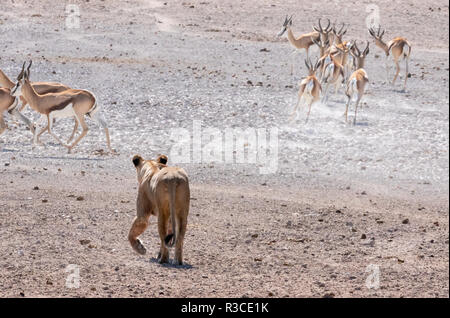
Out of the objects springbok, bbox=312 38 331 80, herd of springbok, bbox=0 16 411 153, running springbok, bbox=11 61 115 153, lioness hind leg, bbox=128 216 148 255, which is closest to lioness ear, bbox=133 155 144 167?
lioness hind leg, bbox=128 216 148 255

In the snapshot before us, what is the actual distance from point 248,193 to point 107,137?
9.53 feet

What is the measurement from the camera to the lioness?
23.4ft

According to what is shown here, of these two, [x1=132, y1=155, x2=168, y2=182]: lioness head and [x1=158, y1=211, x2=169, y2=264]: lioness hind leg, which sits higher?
[x1=132, y1=155, x2=168, y2=182]: lioness head

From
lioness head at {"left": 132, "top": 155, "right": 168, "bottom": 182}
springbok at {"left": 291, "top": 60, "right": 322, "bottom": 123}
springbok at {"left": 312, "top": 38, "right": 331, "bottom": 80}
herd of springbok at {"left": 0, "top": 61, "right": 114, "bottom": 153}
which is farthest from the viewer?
springbok at {"left": 312, "top": 38, "right": 331, "bottom": 80}

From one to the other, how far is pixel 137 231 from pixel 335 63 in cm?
1162

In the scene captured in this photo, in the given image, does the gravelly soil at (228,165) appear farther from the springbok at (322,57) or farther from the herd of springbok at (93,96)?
the springbok at (322,57)

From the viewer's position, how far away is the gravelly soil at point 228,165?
7445mm

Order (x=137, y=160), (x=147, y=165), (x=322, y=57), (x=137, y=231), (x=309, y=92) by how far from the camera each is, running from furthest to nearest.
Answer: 1. (x=322, y=57)
2. (x=309, y=92)
3. (x=137, y=160)
4. (x=147, y=165)
5. (x=137, y=231)

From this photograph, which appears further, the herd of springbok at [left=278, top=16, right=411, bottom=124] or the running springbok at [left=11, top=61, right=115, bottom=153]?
the herd of springbok at [left=278, top=16, right=411, bottom=124]

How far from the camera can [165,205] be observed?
285 inches

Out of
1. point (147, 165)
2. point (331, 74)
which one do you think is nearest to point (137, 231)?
point (147, 165)

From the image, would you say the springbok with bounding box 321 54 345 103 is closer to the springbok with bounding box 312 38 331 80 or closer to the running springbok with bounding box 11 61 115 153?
the springbok with bounding box 312 38 331 80

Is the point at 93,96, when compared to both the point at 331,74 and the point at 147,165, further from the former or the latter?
the point at 147,165

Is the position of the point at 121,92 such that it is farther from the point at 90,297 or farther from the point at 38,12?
the point at 90,297
